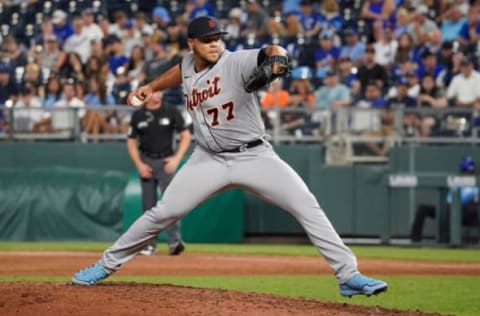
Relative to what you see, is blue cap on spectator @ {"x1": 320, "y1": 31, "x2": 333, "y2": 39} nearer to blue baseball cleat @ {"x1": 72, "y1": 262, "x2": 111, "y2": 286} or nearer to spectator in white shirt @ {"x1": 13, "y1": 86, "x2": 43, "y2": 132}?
spectator in white shirt @ {"x1": 13, "y1": 86, "x2": 43, "y2": 132}

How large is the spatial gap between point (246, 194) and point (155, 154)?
462cm

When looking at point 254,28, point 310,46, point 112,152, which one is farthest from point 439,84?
point 112,152

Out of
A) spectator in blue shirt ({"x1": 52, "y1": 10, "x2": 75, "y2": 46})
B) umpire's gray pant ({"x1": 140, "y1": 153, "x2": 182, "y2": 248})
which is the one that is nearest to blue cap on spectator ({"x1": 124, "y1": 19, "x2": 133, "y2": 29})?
spectator in blue shirt ({"x1": 52, "y1": 10, "x2": 75, "y2": 46})

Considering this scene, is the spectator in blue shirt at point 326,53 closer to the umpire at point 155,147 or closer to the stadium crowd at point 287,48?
the stadium crowd at point 287,48

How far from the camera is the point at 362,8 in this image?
19859 millimetres

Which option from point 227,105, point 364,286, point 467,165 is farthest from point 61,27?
point 364,286

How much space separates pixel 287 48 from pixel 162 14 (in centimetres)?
341

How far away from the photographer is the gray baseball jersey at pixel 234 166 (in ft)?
24.2

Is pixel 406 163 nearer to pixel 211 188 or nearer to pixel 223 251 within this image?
pixel 223 251

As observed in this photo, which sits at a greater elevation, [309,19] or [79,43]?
[309,19]

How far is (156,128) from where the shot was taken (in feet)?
44.2

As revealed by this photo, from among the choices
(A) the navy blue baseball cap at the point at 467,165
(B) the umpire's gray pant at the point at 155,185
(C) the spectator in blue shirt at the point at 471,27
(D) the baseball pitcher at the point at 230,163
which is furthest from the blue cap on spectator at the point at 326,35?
(D) the baseball pitcher at the point at 230,163

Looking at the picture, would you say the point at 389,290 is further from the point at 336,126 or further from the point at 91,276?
the point at 336,126

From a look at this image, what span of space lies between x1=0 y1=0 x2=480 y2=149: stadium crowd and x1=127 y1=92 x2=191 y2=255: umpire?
3.46 metres
